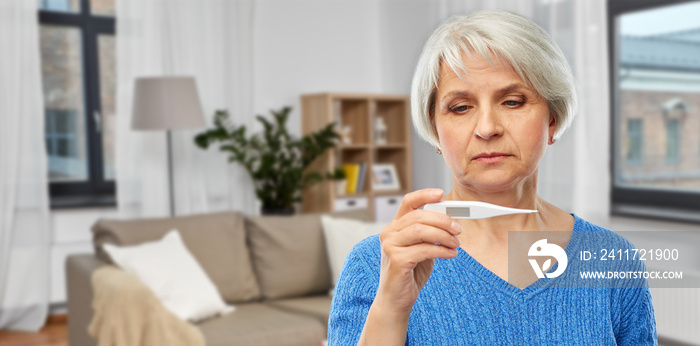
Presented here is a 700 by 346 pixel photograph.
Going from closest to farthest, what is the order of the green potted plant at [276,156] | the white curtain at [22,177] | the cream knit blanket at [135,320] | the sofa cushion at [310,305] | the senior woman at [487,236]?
the senior woman at [487,236], the cream knit blanket at [135,320], the sofa cushion at [310,305], the white curtain at [22,177], the green potted plant at [276,156]

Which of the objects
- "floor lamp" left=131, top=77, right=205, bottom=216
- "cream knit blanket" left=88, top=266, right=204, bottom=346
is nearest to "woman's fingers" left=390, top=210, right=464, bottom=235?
"cream knit blanket" left=88, top=266, right=204, bottom=346

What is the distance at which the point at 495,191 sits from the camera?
903 millimetres

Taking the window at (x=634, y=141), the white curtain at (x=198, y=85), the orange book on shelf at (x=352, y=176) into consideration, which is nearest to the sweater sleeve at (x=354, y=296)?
the window at (x=634, y=141)

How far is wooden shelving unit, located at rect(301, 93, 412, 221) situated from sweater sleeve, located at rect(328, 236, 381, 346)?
417cm

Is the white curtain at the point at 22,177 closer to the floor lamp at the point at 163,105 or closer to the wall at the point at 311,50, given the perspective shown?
the floor lamp at the point at 163,105

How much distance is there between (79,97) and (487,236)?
4342 mm

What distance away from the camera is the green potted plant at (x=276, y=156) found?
4848 mm

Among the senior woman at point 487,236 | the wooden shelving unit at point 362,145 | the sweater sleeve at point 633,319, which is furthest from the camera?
the wooden shelving unit at point 362,145

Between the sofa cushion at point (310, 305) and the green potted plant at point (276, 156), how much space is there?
4.73 ft

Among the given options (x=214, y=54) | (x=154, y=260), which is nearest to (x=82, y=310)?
(x=154, y=260)

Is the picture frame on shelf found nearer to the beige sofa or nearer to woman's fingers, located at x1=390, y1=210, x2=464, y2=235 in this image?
the beige sofa

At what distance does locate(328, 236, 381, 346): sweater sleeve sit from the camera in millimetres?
885

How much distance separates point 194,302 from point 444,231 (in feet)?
8.20

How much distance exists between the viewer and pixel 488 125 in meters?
0.83
